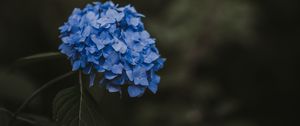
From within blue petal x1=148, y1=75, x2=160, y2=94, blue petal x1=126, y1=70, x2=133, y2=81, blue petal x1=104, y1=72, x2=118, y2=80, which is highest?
blue petal x1=148, y1=75, x2=160, y2=94

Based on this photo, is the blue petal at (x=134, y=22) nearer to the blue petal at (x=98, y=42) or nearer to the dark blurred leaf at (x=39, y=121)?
the blue petal at (x=98, y=42)

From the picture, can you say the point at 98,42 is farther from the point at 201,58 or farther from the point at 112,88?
the point at 201,58

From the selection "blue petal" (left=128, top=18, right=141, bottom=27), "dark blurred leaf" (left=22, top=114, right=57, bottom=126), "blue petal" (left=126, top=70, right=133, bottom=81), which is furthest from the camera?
"dark blurred leaf" (left=22, top=114, right=57, bottom=126)

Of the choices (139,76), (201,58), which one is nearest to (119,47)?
(139,76)

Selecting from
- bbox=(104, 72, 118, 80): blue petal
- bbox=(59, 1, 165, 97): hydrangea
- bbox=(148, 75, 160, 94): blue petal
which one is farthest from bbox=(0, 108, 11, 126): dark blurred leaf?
bbox=(148, 75, 160, 94): blue petal

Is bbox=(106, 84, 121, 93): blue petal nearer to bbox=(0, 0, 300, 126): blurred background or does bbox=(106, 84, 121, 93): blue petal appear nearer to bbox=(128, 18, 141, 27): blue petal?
bbox=(128, 18, 141, 27): blue petal

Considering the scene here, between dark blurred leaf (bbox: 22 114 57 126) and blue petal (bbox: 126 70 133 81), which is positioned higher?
blue petal (bbox: 126 70 133 81)
